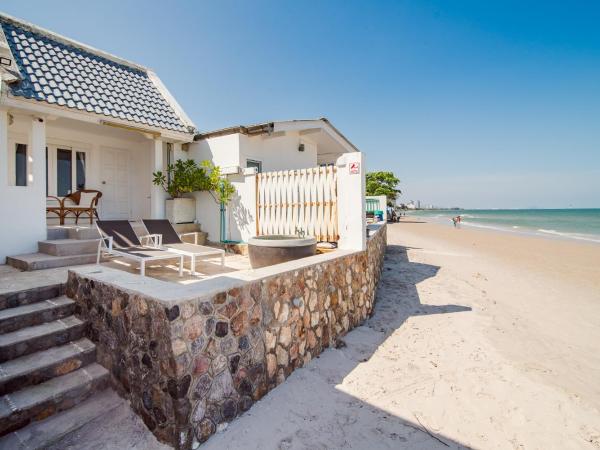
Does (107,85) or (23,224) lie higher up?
(107,85)

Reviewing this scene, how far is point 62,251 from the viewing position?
5.67 metres

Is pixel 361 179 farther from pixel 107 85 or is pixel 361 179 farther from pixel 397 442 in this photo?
pixel 107 85

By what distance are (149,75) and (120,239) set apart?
7.27 meters

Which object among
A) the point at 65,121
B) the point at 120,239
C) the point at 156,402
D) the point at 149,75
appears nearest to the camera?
the point at 156,402

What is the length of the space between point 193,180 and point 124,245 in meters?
3.20

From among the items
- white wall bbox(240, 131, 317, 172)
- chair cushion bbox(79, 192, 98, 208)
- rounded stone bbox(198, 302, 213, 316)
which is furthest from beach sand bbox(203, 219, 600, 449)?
chair cushion bbox(79, 192, 98, 208)

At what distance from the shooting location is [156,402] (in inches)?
101

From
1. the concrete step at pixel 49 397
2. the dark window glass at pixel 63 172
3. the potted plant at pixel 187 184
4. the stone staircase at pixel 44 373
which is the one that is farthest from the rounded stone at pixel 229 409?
the dark window glass at pixel 63 172

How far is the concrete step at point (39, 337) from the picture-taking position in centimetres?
290

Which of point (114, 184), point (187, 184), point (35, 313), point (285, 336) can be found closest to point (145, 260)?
point (35, 313)

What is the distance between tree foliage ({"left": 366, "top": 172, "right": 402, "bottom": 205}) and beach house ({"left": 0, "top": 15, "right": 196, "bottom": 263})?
34.9 metres

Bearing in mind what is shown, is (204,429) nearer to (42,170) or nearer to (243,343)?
(243,343)

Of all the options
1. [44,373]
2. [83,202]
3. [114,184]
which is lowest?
[44,373]

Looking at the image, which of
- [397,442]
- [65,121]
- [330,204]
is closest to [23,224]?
[65,121]
